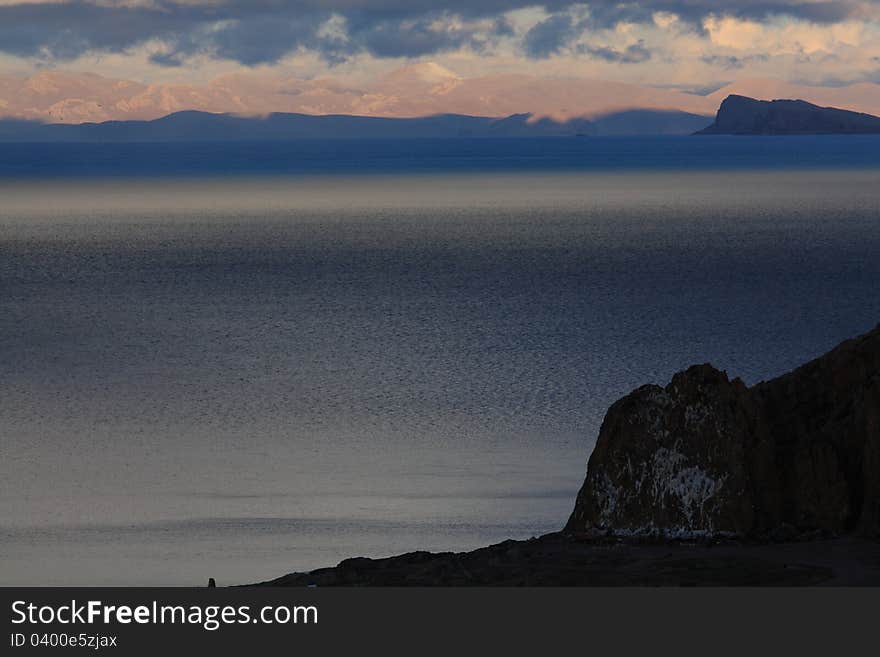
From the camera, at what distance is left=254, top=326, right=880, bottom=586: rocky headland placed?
60.7ft

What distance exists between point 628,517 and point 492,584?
3.33 metres

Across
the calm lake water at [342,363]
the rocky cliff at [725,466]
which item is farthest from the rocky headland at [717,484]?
the calm lake water at [342,363]

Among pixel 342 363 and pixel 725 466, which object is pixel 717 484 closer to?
pixel 725 466

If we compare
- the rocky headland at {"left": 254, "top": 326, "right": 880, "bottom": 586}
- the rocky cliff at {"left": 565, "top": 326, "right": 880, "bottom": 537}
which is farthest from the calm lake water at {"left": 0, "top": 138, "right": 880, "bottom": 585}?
the rocky cliff at {"left": 565, "top": 326, "right": 880, "bottom": 537}

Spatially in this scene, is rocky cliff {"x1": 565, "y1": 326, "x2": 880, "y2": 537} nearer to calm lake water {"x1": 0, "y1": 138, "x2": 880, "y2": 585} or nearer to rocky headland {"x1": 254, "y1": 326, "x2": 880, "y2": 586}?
rocky headland {"x1": 254, "y1": 326, "x2": 880, "y2": 586}

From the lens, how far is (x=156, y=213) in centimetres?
13500

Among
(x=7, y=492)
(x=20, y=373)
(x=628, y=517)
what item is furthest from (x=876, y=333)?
(x=20, y=373)

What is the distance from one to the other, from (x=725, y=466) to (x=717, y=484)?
Result: 0.24 metres

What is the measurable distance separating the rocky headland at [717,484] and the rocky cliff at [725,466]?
0.04ft

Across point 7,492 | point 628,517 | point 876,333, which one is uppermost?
point 876,333

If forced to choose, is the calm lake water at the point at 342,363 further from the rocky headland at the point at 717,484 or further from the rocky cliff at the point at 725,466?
the rocky cliff at the point at 725,466

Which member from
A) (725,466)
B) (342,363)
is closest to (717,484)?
(725,466)

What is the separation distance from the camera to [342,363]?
4838 centimetres
